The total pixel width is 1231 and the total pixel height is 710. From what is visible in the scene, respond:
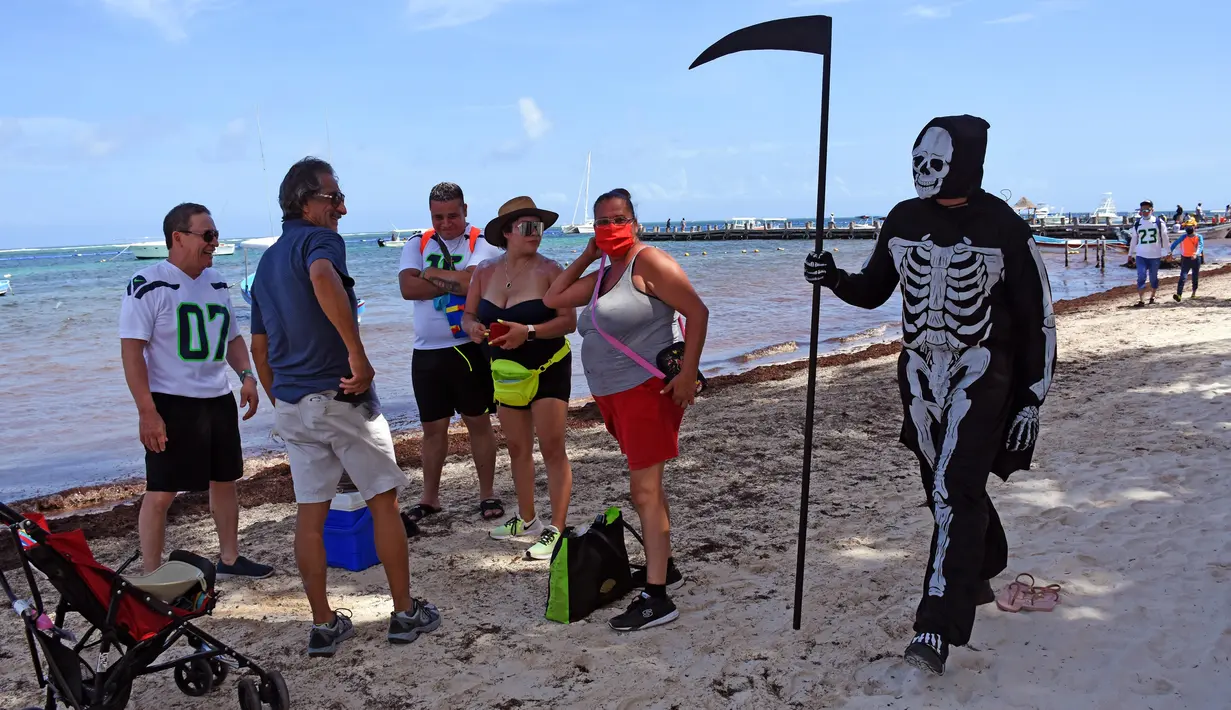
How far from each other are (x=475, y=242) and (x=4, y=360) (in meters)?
14.6

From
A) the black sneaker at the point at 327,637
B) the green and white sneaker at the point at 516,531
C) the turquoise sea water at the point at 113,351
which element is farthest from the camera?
the turquoise sea water at the point at 113,351

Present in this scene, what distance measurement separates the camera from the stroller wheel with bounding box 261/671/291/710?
3.15 metres

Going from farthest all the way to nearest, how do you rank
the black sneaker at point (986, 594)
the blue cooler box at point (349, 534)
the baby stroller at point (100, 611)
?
the blue cooler box at point (349, 534) < the black sneaker at point (986, 594) < the baby stroller at point (100, 611)

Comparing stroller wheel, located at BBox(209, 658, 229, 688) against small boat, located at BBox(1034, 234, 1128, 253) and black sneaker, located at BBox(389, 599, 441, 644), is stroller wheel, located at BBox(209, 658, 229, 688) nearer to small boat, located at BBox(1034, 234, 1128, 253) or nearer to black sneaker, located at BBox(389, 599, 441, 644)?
black sneaker, located at BBox(389, 599, 441, 644)

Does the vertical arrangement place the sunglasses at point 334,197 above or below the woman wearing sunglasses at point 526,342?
above

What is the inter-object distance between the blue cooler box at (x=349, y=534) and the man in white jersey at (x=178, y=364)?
0.64m

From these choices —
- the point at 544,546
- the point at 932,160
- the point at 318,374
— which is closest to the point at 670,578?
the point at 544,546

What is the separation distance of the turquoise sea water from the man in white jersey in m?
4.49

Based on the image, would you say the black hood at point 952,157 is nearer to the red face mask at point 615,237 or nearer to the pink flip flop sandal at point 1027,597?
the red face mask at point 615,237

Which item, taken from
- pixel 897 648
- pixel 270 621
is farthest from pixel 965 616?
pixel 270 621

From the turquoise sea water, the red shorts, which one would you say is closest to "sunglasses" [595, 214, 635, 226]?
the red shorts

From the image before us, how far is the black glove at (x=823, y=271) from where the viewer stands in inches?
135

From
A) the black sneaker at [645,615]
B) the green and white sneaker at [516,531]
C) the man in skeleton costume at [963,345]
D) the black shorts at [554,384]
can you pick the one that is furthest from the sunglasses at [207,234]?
the man in skeleton costume at [963,345]

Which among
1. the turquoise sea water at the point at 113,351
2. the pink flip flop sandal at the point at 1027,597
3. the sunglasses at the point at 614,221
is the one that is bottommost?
the turquoise sea water at the point at 113,351
